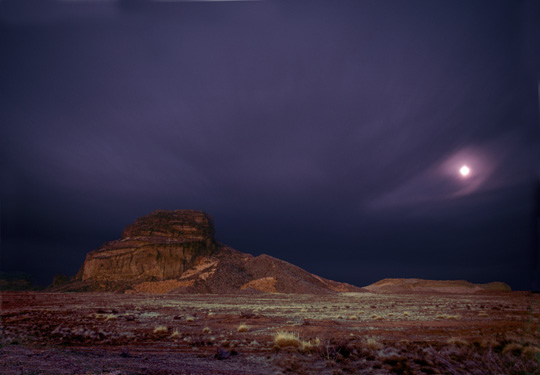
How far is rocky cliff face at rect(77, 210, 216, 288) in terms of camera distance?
308 feet

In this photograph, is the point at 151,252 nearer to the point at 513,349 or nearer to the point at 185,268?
the point at 185,268

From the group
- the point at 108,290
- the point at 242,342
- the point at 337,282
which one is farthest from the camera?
the point at 337,282

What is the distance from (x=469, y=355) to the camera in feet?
25.1

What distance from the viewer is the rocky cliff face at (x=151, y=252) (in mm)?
93938

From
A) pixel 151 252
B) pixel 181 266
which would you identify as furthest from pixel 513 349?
pixel 151 252

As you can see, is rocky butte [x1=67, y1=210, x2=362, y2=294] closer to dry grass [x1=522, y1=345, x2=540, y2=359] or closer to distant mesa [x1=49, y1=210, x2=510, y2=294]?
distant mesa [x1=49, y1=210, x2=510, y2=294]

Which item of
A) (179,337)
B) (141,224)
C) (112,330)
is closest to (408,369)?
(179,337)

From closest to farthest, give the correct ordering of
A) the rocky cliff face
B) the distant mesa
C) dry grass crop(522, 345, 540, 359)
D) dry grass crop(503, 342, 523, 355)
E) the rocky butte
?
dry grass crop(522, 345, 540, 359)
dry grass crop(503, 342, 523, 355)
the rocky butte
the distant mesa
the rocky cliff face

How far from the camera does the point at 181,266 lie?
3706 inches

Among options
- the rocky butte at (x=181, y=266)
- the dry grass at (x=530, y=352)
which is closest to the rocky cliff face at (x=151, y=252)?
the rocky butte at (x=181, y=266)

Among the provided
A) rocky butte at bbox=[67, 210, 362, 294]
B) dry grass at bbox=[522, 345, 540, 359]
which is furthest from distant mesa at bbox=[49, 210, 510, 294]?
dry grass at bbox=[522, 345, 540, 359]

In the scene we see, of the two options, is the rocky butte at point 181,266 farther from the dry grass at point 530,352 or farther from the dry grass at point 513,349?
the dry grass at point 530,352

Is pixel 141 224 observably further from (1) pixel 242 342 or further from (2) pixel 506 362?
(2) pixel 506 362

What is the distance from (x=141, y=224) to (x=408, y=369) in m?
121
